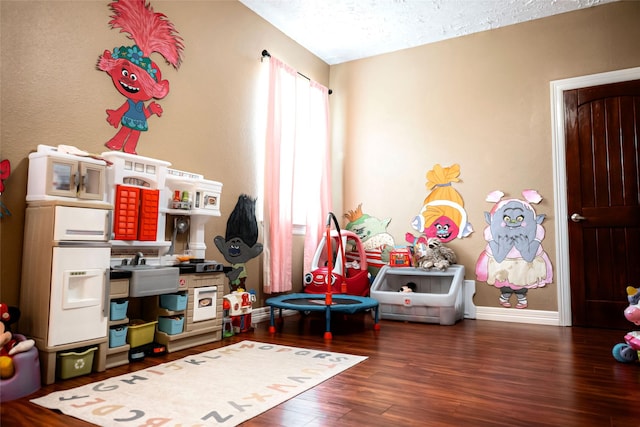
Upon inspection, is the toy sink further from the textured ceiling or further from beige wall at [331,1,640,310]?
beige wall at [331,1,640,310]

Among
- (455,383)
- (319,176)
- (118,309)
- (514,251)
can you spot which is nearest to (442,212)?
(514,251)

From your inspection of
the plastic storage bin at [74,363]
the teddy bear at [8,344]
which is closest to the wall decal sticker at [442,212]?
the plastic storage bin at [74,363]

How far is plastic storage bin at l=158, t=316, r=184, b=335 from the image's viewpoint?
9.91 ft

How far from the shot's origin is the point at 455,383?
94.0 inches

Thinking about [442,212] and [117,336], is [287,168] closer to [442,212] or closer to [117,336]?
[442,212]

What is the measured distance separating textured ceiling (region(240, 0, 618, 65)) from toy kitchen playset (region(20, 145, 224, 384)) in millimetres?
2261

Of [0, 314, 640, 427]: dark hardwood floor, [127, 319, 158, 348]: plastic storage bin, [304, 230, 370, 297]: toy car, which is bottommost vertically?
[0, 314, 640, 427]: dark hardwood floor

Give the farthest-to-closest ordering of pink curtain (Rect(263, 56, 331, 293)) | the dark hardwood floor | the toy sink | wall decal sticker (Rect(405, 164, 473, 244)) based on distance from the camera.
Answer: wall decal sticker (Rect(405, 164, 473, 244)) < pink curtain (Rect(263, 56, 331, 293)) < the toy sink < the dark hardwood floor

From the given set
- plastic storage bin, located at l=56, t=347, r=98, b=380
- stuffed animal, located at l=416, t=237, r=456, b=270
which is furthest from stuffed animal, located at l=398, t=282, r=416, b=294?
plastic storage bin, located at l=56, t=347, r=98, b=380

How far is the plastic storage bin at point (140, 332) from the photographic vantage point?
2.81m

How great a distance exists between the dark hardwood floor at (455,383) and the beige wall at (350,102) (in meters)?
0.95

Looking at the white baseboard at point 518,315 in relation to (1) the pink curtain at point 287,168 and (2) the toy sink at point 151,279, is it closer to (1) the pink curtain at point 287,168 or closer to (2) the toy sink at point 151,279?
(1) the pink curtain at point 287,168

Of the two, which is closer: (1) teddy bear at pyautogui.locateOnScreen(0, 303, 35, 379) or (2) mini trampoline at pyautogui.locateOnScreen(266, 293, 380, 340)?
(1) teddy bear at pyautogui.locateOnScreen(0, 303, 35, 379)

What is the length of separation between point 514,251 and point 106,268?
12.5 feet
